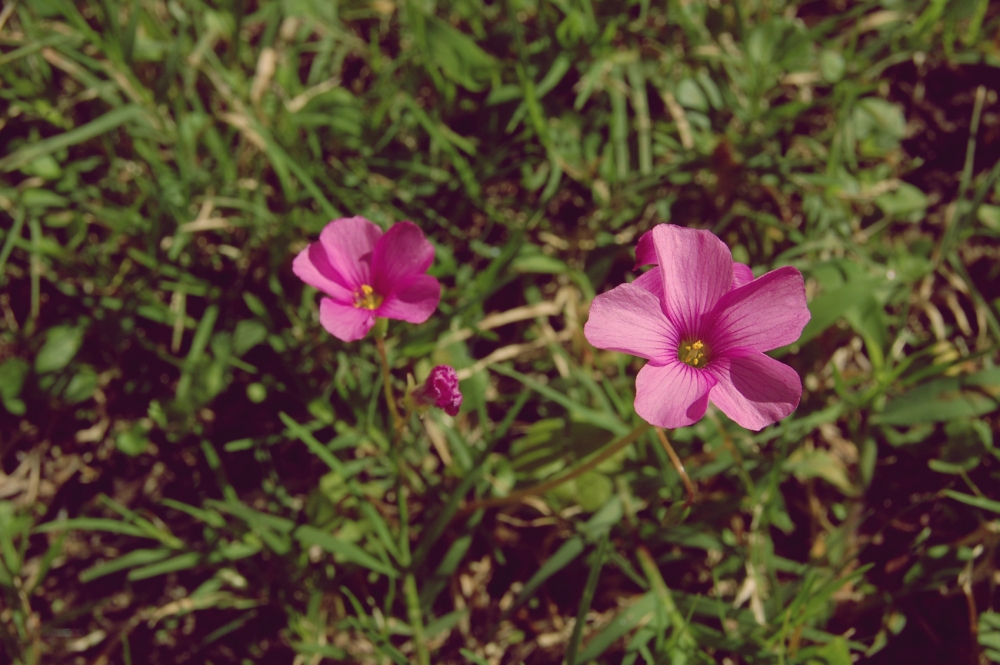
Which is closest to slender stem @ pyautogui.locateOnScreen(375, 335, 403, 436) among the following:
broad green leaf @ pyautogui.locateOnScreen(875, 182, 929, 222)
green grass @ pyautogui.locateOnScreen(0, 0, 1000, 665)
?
green grass @ pyautogui.locateOnScreen(0, 0, 1000, 665)

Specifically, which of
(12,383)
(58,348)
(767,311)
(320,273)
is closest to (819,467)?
(767,311)

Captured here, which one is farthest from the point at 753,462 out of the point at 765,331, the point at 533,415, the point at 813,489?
the point at 765,331

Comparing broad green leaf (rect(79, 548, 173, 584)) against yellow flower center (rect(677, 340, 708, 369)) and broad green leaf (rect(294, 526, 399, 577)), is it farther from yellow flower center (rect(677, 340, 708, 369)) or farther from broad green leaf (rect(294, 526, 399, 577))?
yellow flower center (rect(677, 340, 708, 369))

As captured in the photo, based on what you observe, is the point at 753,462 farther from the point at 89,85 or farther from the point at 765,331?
the point at 89,85

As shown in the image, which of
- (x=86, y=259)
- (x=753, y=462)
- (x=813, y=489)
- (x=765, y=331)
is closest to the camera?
(x=765, y=331)

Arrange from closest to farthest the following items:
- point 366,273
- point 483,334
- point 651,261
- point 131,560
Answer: point 651,261
point 366,273
point 131,560
point 483,334

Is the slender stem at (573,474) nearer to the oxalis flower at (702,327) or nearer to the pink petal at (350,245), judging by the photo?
the oxalis flower at (702,327)

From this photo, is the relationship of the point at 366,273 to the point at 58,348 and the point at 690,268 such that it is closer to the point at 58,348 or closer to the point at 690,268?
the point at 690,268
